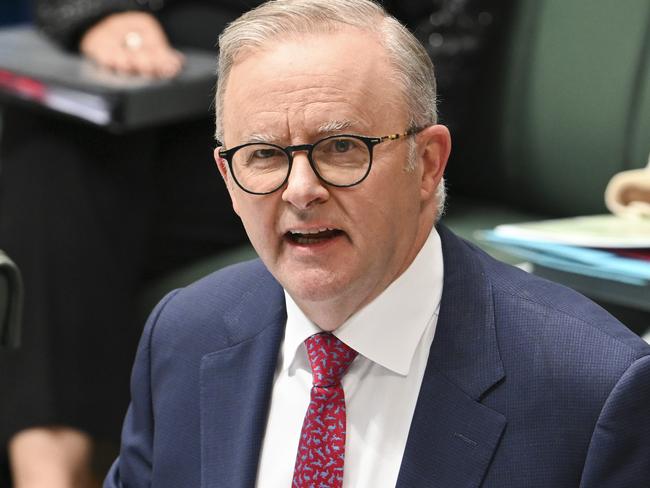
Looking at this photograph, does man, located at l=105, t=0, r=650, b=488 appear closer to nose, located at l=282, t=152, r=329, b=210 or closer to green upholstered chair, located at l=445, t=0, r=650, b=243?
nose, located at l=282, t=152, r=329, b=210

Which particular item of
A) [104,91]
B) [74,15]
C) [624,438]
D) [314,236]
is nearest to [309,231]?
[314,236]

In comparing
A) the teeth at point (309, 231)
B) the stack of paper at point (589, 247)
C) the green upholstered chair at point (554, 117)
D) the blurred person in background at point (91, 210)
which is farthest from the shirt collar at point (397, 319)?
the blurred person in background at point (91, 210)

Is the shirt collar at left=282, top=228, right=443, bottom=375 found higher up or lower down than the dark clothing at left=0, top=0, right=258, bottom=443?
higher up

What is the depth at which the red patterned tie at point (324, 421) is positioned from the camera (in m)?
1.09

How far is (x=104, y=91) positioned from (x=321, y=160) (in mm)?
829

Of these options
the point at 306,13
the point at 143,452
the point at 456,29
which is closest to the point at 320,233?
the point at 306,13

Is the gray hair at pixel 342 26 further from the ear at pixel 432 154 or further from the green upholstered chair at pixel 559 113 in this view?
the green upholstered chair at pixel 559 113

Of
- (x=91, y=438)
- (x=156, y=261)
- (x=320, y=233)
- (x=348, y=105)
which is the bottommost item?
(x=91, y=438)

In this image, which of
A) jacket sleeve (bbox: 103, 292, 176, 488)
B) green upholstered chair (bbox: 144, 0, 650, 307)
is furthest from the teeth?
green upholstered chair (bbox: 144, 0, 650, 307)

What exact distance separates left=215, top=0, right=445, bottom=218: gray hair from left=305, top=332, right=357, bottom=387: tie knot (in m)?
0.19

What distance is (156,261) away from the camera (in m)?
2.06

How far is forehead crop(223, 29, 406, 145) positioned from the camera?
103 cm

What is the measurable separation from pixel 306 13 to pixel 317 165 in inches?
5.8

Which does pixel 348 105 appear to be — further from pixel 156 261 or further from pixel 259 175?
pixel 156 261
